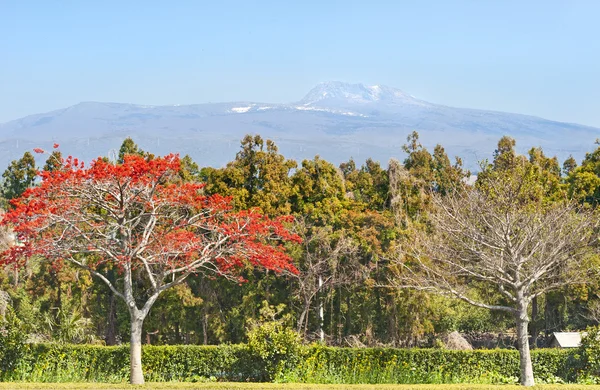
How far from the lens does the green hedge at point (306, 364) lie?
16.4 meters

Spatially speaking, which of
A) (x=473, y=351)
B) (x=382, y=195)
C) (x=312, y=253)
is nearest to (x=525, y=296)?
(x=473, y=351)

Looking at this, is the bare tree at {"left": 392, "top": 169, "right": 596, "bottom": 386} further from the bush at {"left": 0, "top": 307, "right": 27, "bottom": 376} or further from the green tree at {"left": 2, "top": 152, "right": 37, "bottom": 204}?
the green tree at {"left": 2, "top": 152, "right": 37, "bottom": 204}

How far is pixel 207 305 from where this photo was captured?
76.1 feet

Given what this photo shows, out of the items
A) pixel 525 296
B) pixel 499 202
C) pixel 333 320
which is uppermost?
pixel 499 202

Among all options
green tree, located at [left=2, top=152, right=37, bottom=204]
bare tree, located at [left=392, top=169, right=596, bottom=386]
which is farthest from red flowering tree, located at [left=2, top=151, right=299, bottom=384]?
green tree, located at [left=2, top=152, right=37, bottom=204]

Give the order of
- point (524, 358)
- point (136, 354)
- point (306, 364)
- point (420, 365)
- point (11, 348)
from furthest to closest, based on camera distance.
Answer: point (420, 365), point (306, 364), point (11, 348), point (524, 358), point (136, 354)

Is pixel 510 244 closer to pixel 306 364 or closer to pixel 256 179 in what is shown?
pixel 306 364

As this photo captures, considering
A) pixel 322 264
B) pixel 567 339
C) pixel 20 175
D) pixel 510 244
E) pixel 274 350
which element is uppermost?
pixel 20 175

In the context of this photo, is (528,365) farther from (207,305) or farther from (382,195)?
(382,195)

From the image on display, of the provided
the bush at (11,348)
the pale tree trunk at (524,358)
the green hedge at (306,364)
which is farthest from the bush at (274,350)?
the bush at (11,348)

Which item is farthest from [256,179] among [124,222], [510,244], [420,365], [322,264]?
[510,244]

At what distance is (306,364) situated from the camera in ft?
53.6

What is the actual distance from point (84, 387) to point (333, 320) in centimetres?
1198

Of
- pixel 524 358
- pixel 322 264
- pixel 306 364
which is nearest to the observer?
pixel 524 358
